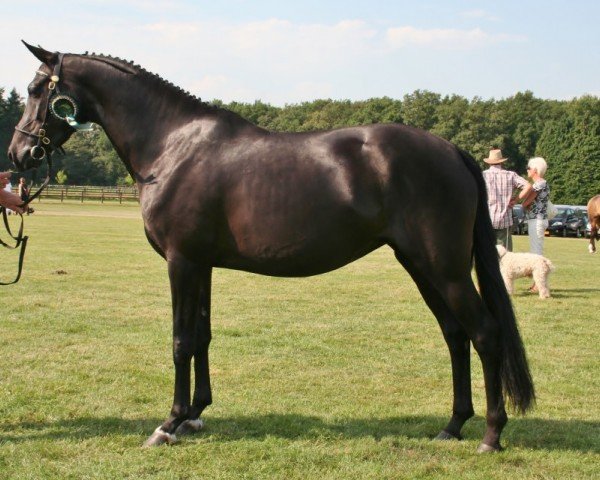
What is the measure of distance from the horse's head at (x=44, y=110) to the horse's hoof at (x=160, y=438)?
2205 mm

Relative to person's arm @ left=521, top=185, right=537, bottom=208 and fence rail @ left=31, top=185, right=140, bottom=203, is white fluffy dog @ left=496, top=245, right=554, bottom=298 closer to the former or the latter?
person's arm @ left=521, top=185, right=537, bottom=208

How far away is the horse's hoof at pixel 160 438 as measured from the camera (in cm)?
478

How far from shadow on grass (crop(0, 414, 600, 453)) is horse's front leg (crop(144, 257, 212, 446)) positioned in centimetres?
21

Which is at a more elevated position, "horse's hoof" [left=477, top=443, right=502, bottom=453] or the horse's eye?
the horse's eye

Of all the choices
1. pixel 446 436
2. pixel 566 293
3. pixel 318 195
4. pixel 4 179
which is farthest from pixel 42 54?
pixel 566 293

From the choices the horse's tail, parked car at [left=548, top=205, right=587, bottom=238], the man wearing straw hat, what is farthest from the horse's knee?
parked car at [left=548, top=205, right=587, bottom=238]

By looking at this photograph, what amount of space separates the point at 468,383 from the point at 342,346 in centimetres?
303

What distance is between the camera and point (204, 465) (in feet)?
14.6

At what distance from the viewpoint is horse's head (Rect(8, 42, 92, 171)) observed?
196 inches

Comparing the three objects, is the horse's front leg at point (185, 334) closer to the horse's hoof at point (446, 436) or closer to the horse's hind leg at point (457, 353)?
the horse's hind leg at point (457, 353)

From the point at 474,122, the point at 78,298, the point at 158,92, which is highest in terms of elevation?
the point at 474,122

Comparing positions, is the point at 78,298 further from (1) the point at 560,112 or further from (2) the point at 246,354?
(1) the point at 560,112

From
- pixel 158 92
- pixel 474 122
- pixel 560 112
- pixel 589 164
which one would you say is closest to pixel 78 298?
pixel 158 92

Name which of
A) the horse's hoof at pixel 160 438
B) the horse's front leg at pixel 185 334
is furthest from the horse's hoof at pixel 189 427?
the horse's hoof at pixel 160 438
